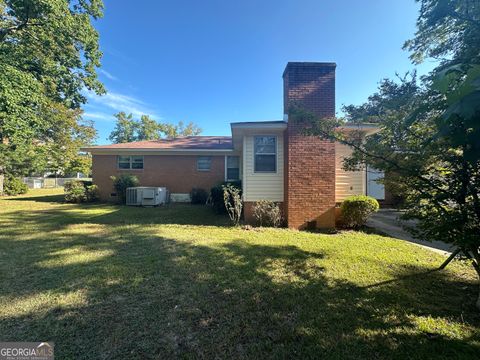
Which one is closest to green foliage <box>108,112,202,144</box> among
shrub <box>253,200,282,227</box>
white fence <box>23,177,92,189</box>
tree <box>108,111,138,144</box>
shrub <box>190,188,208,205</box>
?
tree <box>108,111,138,144</box>

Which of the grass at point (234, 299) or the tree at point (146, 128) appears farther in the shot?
the tree at point (146, 128)

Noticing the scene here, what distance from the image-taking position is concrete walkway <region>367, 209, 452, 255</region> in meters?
6.03

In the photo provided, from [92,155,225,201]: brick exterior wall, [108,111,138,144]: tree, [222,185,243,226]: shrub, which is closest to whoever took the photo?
[222,185,243,226]: shrub

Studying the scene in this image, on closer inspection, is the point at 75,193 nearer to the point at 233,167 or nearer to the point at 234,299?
the point at 233,167

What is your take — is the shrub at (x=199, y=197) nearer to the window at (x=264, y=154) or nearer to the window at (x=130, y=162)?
the window at (x=130, y=162)

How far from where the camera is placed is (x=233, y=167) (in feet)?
50.9

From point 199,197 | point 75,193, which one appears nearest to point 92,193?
point 75,193

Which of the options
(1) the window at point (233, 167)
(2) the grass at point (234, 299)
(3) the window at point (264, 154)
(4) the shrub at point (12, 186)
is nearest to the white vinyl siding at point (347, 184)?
(3) the window at point (264, 154)

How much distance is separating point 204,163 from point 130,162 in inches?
196

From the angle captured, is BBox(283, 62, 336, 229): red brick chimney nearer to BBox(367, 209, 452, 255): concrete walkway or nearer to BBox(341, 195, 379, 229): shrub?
BBox(341, 195, 379, 229): shrub

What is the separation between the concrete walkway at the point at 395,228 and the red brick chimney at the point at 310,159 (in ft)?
6.13

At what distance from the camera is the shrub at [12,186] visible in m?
18.7

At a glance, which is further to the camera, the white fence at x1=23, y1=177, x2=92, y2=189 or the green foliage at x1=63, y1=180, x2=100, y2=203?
the white fence at x1=23, y1=177, x2=92, y2=189

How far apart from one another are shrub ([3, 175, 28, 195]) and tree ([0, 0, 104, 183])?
891 cm
